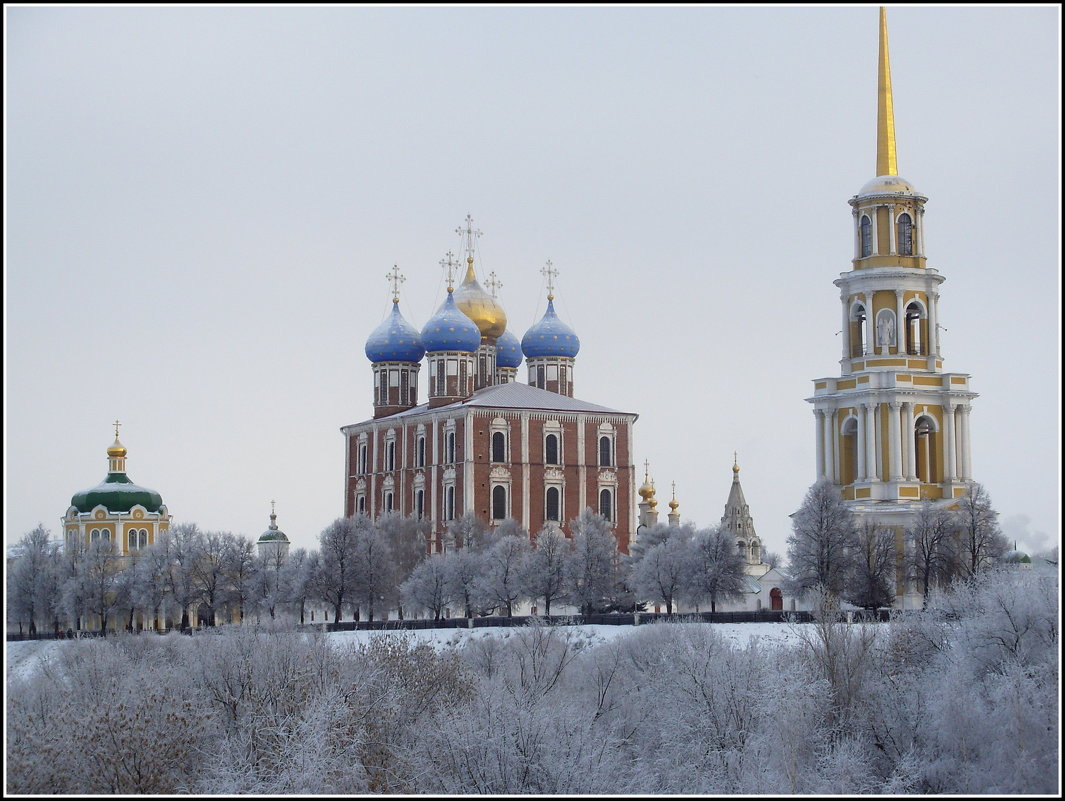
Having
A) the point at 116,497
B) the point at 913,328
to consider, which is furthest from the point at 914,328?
the point at 116,497

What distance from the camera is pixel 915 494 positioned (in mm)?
51062

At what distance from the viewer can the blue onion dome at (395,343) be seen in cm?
7638

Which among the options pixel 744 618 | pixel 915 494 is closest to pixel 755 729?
pixel 744 618

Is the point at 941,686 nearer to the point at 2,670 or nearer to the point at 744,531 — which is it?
the point at 2,670

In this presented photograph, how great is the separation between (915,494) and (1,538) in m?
34.1

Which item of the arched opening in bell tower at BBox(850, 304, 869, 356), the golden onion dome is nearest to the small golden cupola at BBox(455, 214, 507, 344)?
the golden onion dome

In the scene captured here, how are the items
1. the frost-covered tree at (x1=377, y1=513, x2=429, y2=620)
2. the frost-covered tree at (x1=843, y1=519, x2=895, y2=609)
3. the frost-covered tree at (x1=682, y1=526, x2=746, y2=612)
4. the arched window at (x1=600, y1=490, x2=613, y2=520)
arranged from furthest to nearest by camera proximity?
the arched window at (x1=600, y1=490, x2=613, y2=520), the frost-covered tree at (x1=377, y1=513, x2=429, y2=620), the frost-covered tree at (x1=682, y1=526, x2=746, y2=612), the frost-covered tree at (x1=843, y1=519, x2=895, y2=609)

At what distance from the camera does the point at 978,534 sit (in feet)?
160

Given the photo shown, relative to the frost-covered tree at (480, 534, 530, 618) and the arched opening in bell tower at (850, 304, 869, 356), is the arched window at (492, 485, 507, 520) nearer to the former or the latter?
the frost-covered tree at (480, 534, 530, 618)

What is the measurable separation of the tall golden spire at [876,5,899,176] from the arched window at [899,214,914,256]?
149 centimetres

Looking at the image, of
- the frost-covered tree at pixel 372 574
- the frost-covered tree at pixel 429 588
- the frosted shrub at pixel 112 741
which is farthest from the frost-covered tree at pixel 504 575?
the frosted shrub at pixel 112 741

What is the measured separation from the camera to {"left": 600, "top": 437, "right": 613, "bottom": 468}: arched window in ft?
232

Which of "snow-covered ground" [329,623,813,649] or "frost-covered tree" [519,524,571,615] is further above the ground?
"frost-covered tree" [519,524,571,615]

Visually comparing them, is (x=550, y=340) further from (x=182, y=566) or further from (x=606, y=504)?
(x=182, y=566)
